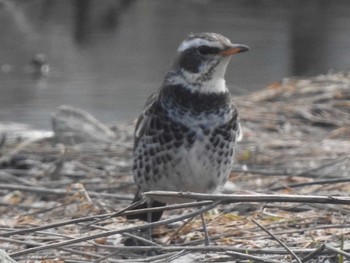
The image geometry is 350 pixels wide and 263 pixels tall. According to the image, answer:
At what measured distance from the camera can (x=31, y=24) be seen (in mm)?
21453

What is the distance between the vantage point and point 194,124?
593 cm

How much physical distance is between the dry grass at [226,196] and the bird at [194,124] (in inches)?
9.7

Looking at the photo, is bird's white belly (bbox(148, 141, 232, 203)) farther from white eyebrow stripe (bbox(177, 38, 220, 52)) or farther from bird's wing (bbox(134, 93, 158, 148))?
white eyebrow stripe (bbox(177, 38, 220, 52))

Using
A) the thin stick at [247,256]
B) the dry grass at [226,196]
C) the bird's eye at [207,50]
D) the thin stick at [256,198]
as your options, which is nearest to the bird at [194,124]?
the bird's eye at [207,50]

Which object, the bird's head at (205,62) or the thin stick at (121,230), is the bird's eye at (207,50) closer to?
the bird's head at (205,62)

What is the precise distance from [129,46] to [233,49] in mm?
12866

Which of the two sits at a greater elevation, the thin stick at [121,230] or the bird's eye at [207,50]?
the bird's eye at [207,50]

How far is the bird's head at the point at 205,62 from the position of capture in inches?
234

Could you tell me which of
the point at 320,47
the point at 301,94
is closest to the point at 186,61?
the point at 301,94

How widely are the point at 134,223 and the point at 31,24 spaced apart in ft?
50.2

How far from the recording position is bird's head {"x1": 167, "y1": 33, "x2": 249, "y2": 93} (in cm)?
594

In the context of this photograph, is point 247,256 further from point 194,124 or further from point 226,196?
point 194,124

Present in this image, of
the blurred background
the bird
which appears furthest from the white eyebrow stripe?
the blurred background

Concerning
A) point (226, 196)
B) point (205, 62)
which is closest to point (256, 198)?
point (226, 196)
